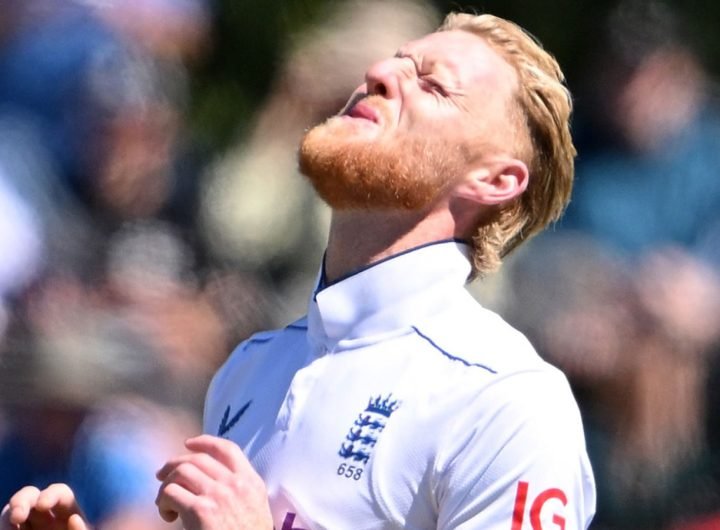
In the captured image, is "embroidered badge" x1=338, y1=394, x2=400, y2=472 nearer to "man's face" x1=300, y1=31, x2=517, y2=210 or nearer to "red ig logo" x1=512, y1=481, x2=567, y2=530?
"red ig logo" x1=512, y1=481, x2=567, y2=530

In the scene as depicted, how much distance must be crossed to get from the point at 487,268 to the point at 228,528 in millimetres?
695

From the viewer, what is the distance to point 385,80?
230 cm

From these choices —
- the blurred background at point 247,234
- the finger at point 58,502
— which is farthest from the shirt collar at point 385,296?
the blurred background at point 247,234

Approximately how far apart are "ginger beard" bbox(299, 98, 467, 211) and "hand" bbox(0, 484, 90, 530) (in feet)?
2.04

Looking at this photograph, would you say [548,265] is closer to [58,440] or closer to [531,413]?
[58,440]

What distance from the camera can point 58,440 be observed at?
10.7 ft

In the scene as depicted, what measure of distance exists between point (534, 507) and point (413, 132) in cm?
67

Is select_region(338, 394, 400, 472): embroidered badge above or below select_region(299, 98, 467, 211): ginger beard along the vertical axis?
below

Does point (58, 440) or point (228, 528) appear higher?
point (228, 528)

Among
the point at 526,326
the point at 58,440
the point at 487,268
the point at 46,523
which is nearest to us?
the point at 46,523

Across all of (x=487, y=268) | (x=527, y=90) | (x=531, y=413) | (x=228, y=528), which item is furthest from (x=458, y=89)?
(x=228, y=528)

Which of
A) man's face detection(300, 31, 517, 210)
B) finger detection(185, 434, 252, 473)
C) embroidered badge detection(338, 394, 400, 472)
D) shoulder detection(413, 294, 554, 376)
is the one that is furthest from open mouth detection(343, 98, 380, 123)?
finger detection(185, 434, 252, 473)

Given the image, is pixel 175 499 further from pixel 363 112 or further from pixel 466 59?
pixel 466 59

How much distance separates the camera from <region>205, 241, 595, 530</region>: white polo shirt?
6.19ft
